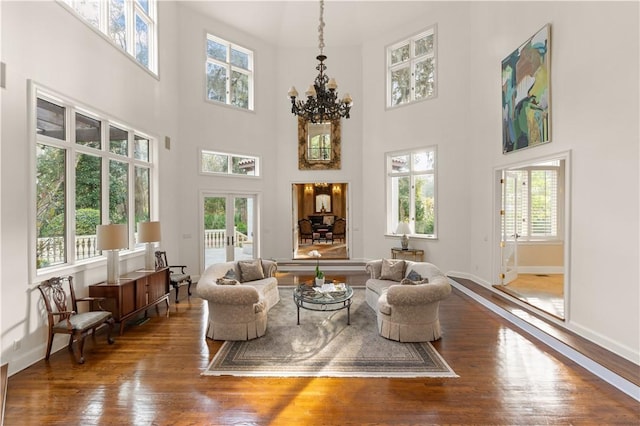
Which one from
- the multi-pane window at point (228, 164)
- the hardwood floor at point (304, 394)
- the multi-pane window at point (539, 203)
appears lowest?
the hardwood floor at point (304, 394)

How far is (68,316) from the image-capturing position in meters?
3.48

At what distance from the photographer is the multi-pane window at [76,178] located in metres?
→ 3.76

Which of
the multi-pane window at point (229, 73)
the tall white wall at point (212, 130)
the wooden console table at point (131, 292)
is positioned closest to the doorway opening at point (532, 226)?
the tall white wall at point (212, 130)

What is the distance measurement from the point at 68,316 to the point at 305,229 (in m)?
10.5

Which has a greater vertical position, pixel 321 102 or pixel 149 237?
pixel 321 102

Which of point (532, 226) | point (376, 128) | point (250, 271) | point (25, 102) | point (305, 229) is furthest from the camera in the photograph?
point (305, 229)

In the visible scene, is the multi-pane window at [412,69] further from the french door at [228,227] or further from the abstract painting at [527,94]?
the french door at [228,227]

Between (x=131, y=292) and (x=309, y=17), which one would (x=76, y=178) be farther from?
(x=309, y=17)

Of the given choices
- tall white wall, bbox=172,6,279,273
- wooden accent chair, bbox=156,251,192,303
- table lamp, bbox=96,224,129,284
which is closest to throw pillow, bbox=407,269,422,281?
wooden accent chair, bbox=156,251,192,303

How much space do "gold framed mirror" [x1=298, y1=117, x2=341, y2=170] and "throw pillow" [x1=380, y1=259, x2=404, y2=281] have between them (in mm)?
4185

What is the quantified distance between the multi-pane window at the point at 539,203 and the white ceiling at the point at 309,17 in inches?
188

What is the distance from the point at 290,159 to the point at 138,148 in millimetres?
4115

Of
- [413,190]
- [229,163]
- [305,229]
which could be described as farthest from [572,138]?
[305,229]

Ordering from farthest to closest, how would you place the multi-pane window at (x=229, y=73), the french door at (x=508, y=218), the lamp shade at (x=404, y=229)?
1. the multi-pane window at (x=229, y=73)
2. the lamp shade at (x=404, y=229)
3. the french door at (x=508, y=218)
